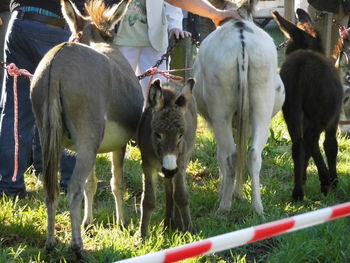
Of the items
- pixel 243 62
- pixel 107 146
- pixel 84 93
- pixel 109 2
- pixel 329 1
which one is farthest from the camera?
pixel 329 1

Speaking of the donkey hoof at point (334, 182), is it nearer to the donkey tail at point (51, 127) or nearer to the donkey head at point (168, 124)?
the donkey head at point (168, 124)

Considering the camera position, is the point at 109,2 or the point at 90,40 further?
the point at 109,2

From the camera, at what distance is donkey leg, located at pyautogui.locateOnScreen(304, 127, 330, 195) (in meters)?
5.07

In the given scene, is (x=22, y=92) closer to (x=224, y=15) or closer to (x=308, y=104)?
(x=224, y=15)

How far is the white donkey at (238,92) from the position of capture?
4512 mm

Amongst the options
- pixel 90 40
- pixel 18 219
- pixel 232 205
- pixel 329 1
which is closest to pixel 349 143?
pixel 329 1

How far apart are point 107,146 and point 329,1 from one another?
5319 millimetres

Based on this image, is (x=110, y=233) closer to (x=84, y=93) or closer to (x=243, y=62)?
(x=84, y=93)

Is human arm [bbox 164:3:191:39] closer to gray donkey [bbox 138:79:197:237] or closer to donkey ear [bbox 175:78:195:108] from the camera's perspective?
gray donkey [bbox 138:79:197:237]

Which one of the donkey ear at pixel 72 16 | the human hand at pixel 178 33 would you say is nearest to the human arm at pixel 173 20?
the human hand at pixel 178 33

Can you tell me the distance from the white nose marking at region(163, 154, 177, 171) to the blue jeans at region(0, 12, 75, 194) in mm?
1763

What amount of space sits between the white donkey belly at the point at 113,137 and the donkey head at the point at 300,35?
2172 millimetres

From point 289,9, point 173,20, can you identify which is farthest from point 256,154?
point 289,9

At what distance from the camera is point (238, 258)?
3.73m
